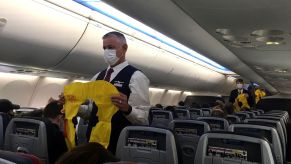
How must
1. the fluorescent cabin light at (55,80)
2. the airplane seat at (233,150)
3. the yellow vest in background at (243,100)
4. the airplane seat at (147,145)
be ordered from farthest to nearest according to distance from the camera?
1. the yellow vest in background at (243,100)
2. the fluorescent cabin light at (55,80)
3. the airplane seat at (147,145)
4. the airplane seat at (233,150)

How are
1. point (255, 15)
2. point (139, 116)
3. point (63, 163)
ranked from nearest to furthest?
point (63, 163), point (139, 116), point (255, 15)

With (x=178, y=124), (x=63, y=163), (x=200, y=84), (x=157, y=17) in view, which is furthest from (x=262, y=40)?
(x=200, y=84)

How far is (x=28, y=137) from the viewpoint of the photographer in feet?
12.6

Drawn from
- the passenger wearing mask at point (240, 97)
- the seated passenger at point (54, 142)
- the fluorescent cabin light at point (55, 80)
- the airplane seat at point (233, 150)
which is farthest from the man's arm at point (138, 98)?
the passenger wearing mask at point (240, 97)

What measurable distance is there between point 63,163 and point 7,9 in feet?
12.8

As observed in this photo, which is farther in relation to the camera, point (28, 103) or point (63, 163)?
point (28, 103)

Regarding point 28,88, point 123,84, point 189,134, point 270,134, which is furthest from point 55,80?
point 270,134

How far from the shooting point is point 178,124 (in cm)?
511

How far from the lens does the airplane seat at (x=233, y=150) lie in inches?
120

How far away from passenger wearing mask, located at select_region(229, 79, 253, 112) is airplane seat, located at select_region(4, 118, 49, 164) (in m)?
8.63

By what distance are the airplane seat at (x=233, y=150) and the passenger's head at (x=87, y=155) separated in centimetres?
161

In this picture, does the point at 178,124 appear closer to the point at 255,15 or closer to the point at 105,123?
the point at 105,123

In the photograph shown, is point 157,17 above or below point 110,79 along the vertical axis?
above

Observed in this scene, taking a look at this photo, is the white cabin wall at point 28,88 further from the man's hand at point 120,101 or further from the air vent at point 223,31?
the man's hand at point 120,101
